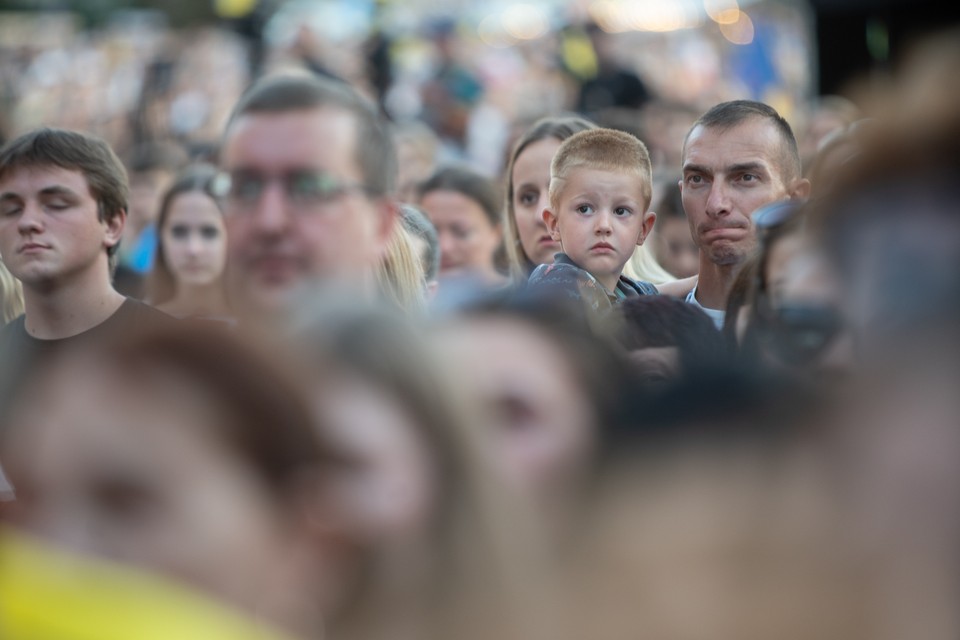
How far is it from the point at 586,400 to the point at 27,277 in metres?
2.22

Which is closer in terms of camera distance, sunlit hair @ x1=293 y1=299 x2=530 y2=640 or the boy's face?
sunlit hair @ x1=293 y1=299 x2=530 y2=640

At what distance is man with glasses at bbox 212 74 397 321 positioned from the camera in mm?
2723

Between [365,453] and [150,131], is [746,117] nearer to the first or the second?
[365,453]

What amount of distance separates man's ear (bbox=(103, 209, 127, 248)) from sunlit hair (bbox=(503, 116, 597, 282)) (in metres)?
1.24

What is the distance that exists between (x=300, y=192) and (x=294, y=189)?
0.01 metres

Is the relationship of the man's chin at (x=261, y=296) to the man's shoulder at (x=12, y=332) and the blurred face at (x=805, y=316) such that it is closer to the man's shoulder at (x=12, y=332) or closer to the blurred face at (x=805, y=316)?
the blurred face at (x=805, y=316)

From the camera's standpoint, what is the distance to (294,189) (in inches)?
110

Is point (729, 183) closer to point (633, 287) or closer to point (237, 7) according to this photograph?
point (633, 287)

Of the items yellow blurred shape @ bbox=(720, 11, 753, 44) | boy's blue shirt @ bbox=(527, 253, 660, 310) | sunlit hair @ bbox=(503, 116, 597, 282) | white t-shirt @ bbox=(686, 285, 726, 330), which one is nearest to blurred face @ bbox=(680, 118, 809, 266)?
white t-shirt @ bbox=(686, 285, 726, 330)

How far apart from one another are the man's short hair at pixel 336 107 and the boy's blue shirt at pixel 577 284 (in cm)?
50

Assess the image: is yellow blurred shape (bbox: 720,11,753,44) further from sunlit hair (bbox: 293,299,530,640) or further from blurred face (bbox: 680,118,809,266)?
sunlit hair (bbox: 293,299,530,640)

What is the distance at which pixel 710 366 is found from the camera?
222cm

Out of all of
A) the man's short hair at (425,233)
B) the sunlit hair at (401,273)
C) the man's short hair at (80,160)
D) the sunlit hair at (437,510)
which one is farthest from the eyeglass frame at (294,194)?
the man's short hair at (425,233)

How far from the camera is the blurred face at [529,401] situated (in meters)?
1.96
